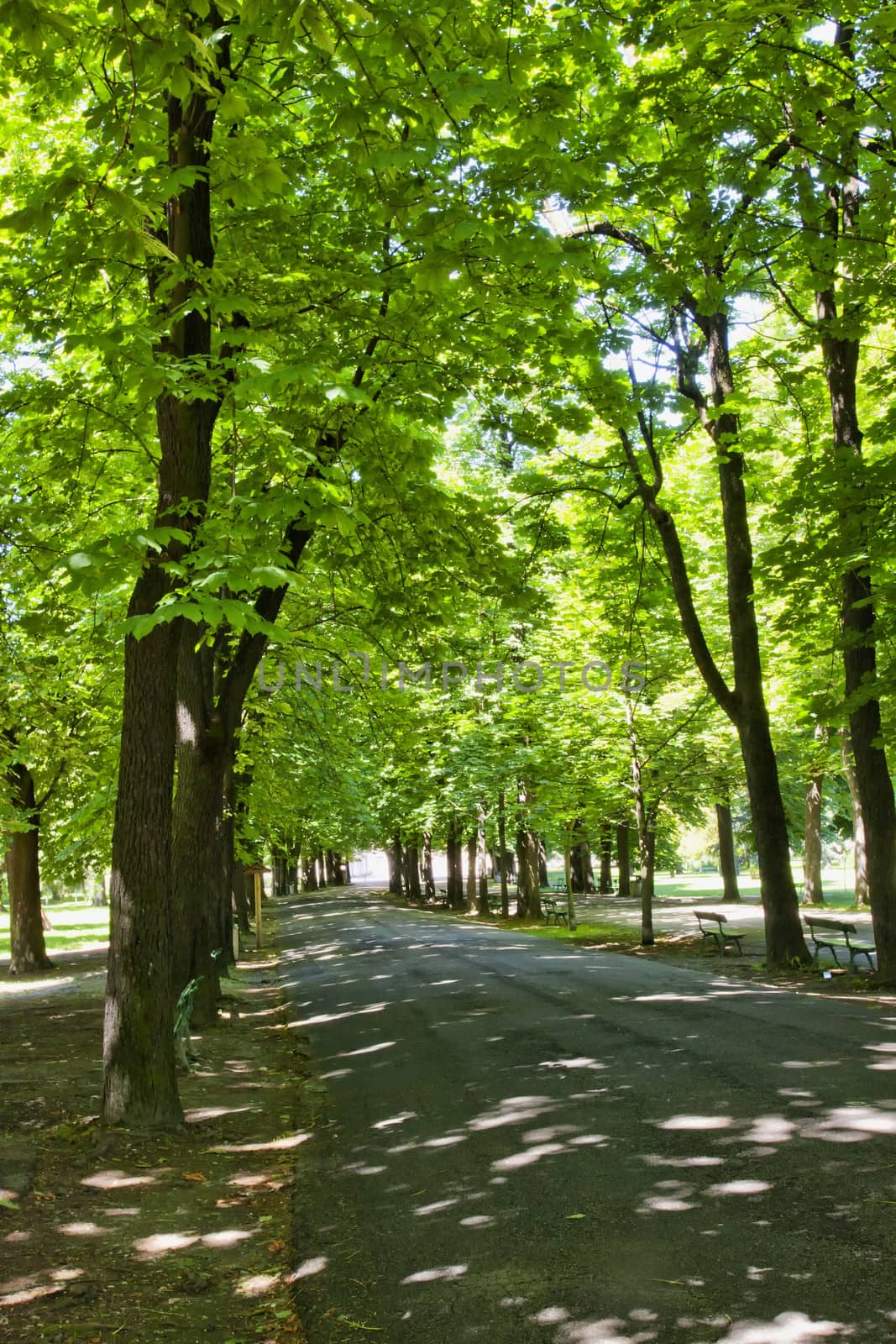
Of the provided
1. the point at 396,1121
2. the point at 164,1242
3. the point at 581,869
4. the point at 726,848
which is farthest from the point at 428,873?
the point at 164,1242

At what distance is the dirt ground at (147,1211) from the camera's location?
179 inches

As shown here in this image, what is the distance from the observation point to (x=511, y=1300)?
14.3 ft

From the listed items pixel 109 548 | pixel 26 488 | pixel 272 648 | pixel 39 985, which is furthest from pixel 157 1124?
pixel 39 985

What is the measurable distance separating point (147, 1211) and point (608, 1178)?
2689mm

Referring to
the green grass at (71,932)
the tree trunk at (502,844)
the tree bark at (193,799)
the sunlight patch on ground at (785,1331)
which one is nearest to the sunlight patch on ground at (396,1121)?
the tree bark at (193,799)

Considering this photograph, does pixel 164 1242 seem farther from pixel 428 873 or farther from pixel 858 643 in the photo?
pixel 428 873

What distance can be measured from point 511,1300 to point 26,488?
1059 cm

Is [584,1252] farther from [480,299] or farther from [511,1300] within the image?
[480,299]

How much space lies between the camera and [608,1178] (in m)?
5.85

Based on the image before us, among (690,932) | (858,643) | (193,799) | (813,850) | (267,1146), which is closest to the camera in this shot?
(267,1146)

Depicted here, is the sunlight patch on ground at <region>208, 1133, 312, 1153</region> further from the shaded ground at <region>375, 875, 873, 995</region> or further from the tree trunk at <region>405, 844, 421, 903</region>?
the tree trunk at <region>405, 844, 421, 903</region>

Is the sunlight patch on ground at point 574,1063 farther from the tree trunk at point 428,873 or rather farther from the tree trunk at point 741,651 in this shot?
the tree trunk at point 428,873

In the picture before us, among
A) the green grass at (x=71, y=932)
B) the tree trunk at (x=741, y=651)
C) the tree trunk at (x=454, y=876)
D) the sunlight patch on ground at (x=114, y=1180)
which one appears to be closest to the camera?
the sunlight patch on ground at (x=114, y=1180)

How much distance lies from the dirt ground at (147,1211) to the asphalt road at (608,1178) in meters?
0.27
